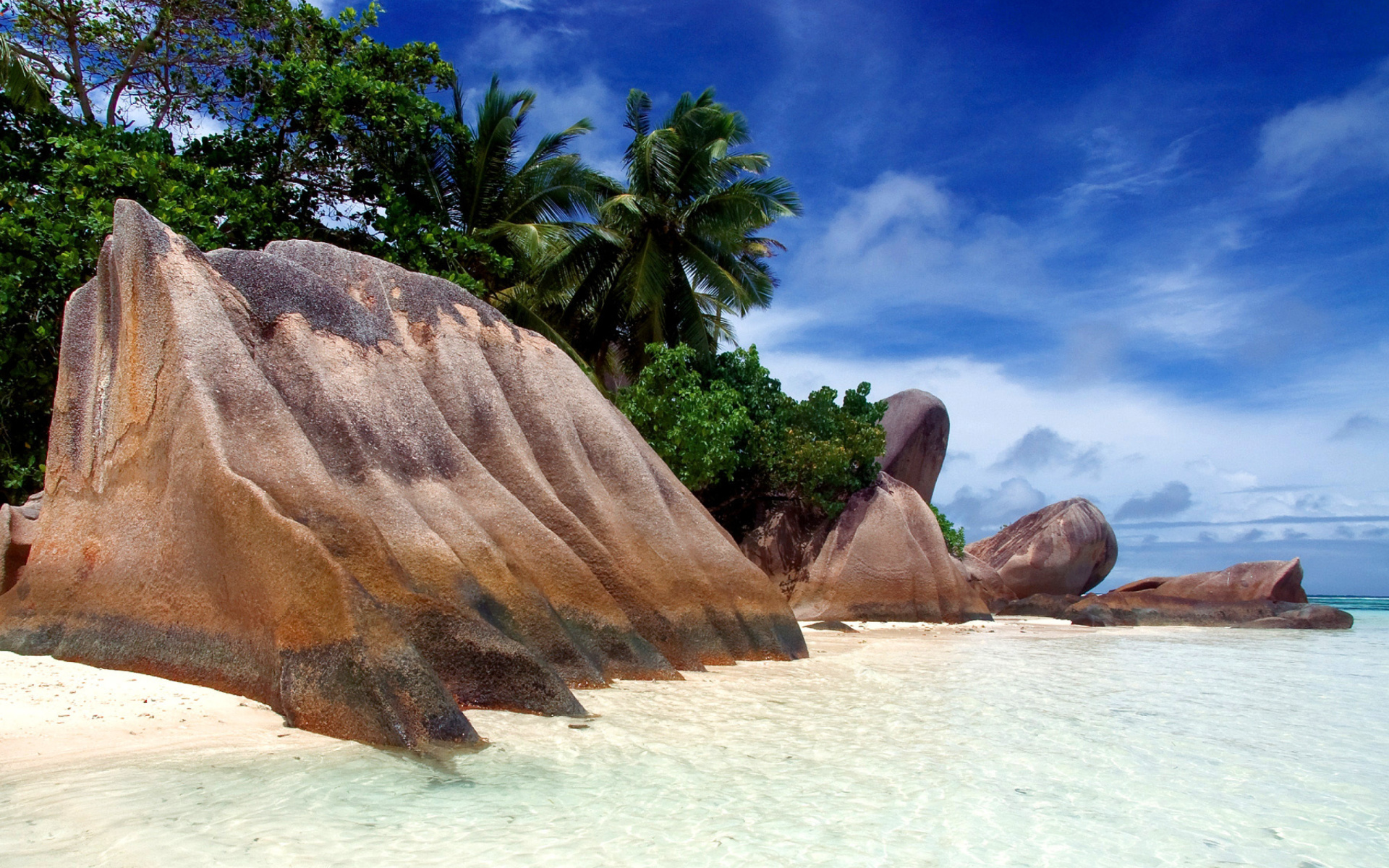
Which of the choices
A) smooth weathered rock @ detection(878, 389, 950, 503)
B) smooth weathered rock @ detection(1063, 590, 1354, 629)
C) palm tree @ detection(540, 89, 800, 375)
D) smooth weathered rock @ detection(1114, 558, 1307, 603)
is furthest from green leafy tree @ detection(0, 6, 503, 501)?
smooth weathered rock @ detection(1114, 558, 1307, 603)

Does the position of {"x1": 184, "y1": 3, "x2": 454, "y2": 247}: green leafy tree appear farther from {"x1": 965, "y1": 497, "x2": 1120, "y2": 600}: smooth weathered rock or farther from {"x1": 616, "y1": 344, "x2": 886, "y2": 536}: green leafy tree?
{"x1": 965, "y1": 497, "x2": 1120, "y2": 600}: smooth weathered rock

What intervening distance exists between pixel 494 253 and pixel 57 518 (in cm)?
1048

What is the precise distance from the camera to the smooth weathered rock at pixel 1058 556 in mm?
24562

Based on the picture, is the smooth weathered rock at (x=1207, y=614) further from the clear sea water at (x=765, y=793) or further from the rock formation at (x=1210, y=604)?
the clear sea water at (x=765, y=793)

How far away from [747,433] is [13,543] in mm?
12103

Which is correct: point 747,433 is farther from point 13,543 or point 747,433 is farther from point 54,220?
point 13,543

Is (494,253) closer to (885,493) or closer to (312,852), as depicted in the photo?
(885,493)

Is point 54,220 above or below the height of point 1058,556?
above

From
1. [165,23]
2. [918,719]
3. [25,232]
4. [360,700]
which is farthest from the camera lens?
[165,23]

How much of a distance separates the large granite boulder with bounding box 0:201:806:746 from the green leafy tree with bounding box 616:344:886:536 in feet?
22.0

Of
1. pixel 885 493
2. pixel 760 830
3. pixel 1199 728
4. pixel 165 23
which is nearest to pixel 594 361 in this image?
pixel 885 493

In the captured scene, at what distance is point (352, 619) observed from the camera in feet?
14.7

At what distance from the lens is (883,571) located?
16797 mm

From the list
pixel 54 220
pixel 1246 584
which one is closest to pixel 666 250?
pixel 54 220
